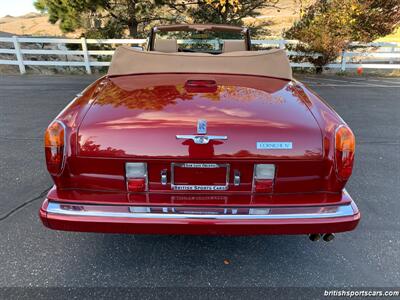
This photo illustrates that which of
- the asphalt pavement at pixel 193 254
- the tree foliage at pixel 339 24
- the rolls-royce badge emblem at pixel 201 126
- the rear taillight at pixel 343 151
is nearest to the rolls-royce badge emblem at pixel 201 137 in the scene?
the rolls-royce badge emblem at pixel 201 126

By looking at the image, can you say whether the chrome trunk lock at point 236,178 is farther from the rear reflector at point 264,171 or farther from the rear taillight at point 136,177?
the rear taillight at point 136,177

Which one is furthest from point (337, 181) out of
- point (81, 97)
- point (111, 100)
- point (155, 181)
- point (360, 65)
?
point (360, 65)

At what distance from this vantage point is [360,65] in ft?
39.3

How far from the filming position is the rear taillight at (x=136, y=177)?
2.15 m

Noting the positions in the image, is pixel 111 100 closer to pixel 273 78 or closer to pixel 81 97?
pixel 81 97

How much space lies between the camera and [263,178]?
2.17 metres

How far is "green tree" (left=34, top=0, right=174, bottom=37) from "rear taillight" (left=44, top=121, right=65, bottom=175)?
1218 centimetres

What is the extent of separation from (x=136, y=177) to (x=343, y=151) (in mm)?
1304

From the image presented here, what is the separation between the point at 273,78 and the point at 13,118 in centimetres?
498

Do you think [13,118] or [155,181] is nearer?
[155,181]

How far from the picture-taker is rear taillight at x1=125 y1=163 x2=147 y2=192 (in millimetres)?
2148

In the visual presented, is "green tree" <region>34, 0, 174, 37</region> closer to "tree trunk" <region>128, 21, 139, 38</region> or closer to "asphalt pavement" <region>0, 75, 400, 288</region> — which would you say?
"tree trunk" <region>128, 21, 139, 38</region>

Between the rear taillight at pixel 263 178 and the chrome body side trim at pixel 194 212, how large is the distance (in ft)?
0.44

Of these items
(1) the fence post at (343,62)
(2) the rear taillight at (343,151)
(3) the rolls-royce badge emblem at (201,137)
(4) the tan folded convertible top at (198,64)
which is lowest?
(1) the fence post at (343,62)
